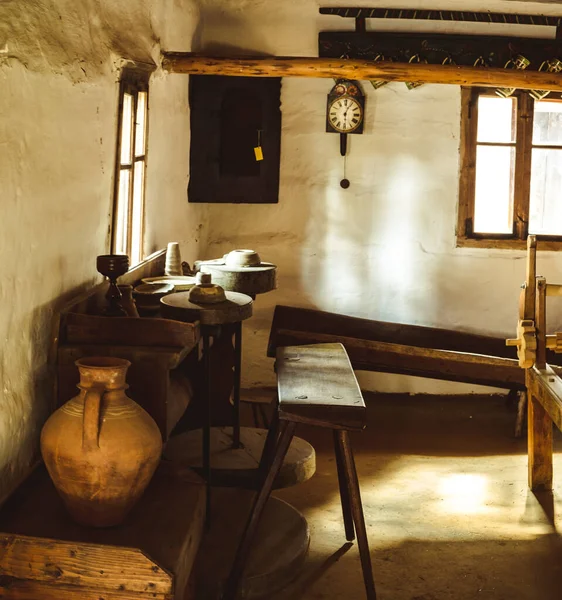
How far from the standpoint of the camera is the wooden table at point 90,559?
2338 mm

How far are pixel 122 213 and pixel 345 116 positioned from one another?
282cm

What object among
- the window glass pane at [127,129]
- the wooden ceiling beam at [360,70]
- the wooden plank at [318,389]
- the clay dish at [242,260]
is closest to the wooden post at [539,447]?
the wooden plank at [318,389]

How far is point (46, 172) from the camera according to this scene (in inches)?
116

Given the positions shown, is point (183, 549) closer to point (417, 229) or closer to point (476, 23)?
point (417, 229)

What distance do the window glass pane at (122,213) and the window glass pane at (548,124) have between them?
3.76m

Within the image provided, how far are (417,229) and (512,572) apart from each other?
355 centimetres

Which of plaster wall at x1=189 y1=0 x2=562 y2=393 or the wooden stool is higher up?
plaster wall at x1=189 y1=0 x2=562 y2=393

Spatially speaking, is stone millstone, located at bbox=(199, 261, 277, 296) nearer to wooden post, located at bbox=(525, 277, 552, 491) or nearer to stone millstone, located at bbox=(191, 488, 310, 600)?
stone millstone, located at bbox=(191, 488, 310, 600)

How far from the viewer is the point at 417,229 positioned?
21.9ft

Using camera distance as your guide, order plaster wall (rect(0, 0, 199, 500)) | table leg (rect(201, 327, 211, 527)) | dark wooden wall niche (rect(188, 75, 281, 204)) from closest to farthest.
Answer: plaster wall (rect(0, 0, 199, 500)) < table leg (rect(201, 327, 211, 527)) < dark wooden wall niche (rect(188, 75, 281, 204))

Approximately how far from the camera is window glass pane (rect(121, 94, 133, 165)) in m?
4.11

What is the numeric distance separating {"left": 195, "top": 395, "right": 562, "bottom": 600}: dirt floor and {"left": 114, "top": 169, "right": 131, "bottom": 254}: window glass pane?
5.45 feet

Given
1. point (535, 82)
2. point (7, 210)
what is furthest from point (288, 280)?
point (7, 210)

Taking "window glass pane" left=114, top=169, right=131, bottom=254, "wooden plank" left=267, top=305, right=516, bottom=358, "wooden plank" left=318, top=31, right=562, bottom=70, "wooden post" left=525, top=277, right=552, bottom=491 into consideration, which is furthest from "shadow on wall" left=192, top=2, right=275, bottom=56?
"wooden post" left=525, top=277, right=552, bottom=491
